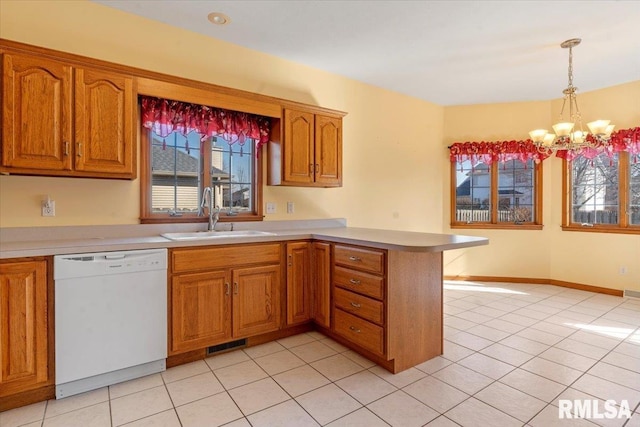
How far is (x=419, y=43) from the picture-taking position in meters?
3.11

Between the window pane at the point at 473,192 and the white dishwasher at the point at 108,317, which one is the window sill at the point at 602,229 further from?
the white dishwasher at the point at 108,317

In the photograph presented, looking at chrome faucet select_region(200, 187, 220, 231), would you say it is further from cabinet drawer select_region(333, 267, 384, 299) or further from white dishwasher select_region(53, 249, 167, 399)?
cabinet drawer select_region(333, 267, 384, 299)

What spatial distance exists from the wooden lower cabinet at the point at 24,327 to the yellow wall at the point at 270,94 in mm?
615

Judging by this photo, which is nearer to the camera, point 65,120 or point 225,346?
point 65,120

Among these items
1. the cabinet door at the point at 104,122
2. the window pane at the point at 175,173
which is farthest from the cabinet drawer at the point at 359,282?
the cabinet door at the point at 104,122

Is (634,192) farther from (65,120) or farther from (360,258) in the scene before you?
(65,120)

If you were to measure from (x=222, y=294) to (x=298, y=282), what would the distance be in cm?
67

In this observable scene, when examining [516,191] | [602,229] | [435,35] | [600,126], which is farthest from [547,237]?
[435,35]

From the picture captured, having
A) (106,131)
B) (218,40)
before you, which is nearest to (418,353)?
(106,131)

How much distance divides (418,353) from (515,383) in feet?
2.04

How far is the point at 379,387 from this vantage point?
2.12 meters

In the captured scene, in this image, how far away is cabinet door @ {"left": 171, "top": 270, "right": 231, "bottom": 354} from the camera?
91.4 inches

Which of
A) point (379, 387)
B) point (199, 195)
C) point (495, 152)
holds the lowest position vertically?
point (379, 387)

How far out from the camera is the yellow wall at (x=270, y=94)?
233 centimetres
